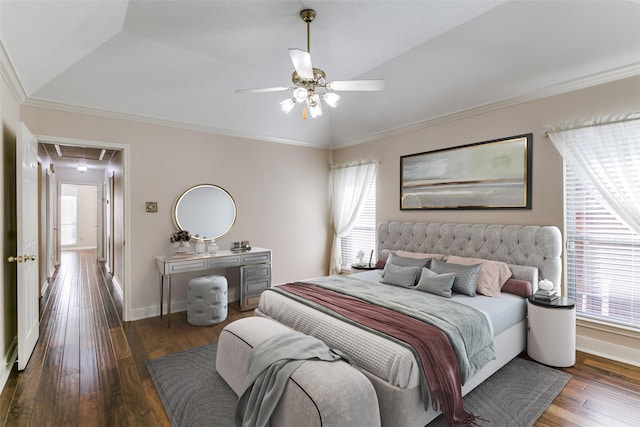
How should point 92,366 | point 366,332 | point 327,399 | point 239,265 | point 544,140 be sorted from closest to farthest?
point 327,399 → point 366,332 → point 92,366 → point 544,140 → point 239,265

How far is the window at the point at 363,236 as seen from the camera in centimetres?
530

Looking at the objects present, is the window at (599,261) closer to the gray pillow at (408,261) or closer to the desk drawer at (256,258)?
the gray pillow at (408,261)

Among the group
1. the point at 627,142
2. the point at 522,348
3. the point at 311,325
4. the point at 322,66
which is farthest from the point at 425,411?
the point at 322,66

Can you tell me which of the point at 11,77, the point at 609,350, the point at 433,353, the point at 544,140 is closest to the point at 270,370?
the point at 433,353

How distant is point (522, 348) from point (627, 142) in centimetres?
208

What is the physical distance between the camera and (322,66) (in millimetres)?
3773

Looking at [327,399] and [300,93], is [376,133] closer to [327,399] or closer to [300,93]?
[300,93]

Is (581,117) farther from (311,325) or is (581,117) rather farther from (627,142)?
(311,325)

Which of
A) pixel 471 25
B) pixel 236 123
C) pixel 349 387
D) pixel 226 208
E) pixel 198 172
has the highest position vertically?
pixel 471 25

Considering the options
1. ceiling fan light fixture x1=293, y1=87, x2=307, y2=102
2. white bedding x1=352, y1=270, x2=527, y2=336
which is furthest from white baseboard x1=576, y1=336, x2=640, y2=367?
ceiling fan light fixture x1=293, y1=87, x2=307, y2=102

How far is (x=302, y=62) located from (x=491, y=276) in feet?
8.95

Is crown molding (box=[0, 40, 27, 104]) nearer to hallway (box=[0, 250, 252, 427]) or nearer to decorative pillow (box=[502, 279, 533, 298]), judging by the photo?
hallway (box=[0, 250, 252, 427])

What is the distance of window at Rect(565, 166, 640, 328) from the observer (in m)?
2.86

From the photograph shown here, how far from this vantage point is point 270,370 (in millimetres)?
1867
